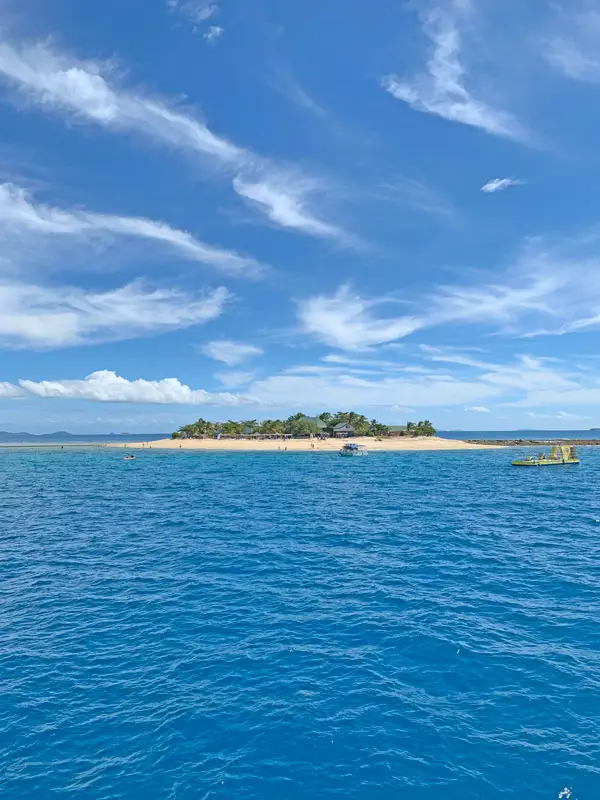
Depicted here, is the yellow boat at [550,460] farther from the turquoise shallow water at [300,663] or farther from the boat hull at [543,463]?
the turquoise shallow water at [300,663]

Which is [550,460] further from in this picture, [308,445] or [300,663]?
[300,663]

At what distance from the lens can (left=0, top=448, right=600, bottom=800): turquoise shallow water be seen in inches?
501

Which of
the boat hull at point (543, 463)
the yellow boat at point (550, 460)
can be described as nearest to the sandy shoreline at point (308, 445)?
the yellow boat at point (550, 460)

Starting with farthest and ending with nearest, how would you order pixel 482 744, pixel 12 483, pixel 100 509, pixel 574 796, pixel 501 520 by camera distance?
1. pixel 12 483
2. pixel 100 509
3. pixel 501 520
4. pixel 482 744
5. pixel 574 796

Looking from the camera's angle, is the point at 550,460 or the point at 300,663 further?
the point at 550,460

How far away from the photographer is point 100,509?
52.4 m

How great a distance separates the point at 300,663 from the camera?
18141mm

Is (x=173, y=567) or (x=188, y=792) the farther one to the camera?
(x=173, y=567)

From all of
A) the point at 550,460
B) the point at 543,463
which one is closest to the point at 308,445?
the point at 550,460

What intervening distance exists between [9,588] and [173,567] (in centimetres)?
922

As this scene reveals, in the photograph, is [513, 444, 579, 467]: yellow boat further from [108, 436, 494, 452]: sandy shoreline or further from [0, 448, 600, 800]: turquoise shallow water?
[0, 448, 600, 800]: turquoise shallow water

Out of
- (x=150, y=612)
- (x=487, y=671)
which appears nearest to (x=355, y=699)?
(x=487, y=671)

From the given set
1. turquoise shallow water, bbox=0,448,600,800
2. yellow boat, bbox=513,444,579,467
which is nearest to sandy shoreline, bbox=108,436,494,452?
yellow boat, bbox=513,444,579,467

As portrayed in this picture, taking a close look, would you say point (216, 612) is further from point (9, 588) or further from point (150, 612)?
point (9, 588)
